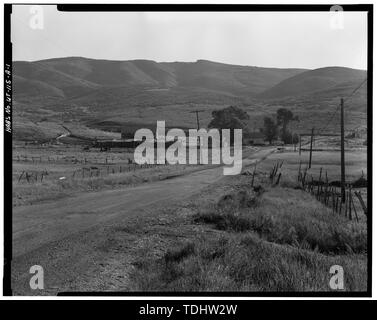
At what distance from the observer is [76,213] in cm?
1261

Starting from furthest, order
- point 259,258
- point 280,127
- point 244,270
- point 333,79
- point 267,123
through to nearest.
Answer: point 333,79
point 280,127
point 267,123
point 259,258
point 244,270

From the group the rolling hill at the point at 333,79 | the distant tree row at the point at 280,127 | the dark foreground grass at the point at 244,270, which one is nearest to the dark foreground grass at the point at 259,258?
the dark foreground grass at the point at 244,270

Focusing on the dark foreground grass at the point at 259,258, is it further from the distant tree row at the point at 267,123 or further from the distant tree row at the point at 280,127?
the distant tree row at the point at 280,127

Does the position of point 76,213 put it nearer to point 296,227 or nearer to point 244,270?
point 296,227

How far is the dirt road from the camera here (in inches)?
341

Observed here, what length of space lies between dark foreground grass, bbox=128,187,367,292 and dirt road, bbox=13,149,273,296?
2.30m

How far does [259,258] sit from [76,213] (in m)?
7.56

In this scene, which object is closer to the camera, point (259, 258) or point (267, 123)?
point (259, 258)

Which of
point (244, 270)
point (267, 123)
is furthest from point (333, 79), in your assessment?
point (244, 270)

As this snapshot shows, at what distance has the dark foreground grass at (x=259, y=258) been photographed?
18.0ft

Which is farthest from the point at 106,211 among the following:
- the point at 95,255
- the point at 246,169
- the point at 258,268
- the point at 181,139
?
the point at 246,169

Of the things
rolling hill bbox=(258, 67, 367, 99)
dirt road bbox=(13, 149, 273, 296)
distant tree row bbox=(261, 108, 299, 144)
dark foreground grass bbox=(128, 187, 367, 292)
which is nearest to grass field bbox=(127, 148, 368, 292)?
dark foreground grass bbox=(128, 187, 367, 292)

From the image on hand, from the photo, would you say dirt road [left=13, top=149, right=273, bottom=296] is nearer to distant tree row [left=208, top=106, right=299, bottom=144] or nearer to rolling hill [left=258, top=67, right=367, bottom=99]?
distant tree row [left=208, top=106, right=299, bottom=144]
